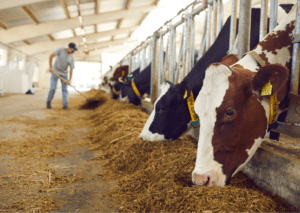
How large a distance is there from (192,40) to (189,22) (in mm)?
364

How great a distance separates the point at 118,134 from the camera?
11.1 feet

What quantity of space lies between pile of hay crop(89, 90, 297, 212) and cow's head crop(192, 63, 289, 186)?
121 millimetres

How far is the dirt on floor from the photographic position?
142 cm

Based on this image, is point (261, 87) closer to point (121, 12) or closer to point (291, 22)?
point (291, 22)

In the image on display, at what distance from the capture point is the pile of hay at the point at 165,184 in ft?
4.45

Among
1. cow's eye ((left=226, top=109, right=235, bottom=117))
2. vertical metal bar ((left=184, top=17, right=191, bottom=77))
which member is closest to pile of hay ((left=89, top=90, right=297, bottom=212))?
cow's eye ((left=226, top=109, right=235, bottom=117))

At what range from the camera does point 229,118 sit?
1.52 meters

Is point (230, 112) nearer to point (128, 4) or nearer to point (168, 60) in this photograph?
point (168, 60)

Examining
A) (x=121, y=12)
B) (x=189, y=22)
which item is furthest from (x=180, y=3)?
(x=189, y=22)

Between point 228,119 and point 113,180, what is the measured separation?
1.16 m

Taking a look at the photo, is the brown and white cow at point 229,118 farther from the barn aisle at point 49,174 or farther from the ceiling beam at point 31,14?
the ceiling beam at point 31,14

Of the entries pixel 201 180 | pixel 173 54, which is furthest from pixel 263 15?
pixel 173 54

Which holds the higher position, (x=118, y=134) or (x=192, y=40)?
(x=192, y=40)

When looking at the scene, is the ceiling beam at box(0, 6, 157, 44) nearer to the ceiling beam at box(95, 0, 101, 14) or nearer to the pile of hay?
the ceiling beam at box(95, 0, 101, 14)
